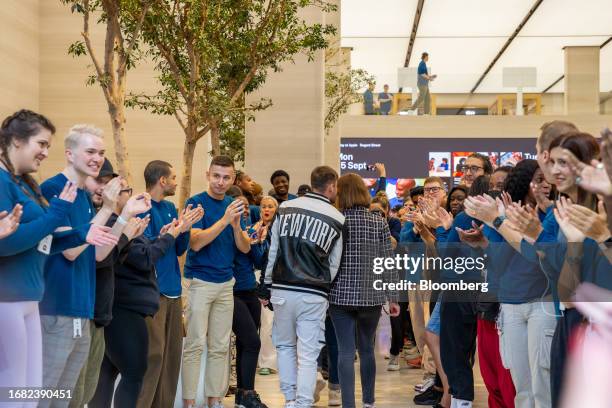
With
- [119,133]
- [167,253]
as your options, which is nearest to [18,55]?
[119,133]

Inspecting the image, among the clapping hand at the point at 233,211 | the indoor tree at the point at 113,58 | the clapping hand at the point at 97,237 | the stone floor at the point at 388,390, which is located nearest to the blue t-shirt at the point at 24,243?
the clapping hand at the point at 97,237

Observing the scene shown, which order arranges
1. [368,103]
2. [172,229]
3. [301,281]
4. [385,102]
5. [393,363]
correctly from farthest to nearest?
[368,103]
[385,102]
[393,363]
[301,281]
[172,229]

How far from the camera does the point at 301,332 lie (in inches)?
232

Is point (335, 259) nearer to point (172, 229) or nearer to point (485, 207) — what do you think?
point (172, 229)

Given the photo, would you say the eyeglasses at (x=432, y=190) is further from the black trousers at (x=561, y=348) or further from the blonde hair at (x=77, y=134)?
the blonde hair at (x=77, y=134)

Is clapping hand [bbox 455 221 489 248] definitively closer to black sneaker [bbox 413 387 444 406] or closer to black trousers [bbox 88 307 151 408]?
black sneaker [bbox 413 387 444 406]

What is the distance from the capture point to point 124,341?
15.4 ft

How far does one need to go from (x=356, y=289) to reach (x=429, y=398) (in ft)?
4.74

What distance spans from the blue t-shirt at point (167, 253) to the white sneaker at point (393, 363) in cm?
376

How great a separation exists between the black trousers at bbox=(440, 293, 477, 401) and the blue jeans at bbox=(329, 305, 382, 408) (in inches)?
23.4

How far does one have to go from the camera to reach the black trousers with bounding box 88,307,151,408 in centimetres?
469

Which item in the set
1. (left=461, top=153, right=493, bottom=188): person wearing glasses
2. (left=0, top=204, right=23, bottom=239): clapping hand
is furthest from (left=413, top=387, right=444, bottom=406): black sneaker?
(left=0, top=204, right=23, bottom=239): clapping hand

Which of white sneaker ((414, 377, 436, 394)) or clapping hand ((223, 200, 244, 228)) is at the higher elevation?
clapping hand ((223, 200, 244, 228))

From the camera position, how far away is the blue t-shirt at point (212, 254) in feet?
20.3
